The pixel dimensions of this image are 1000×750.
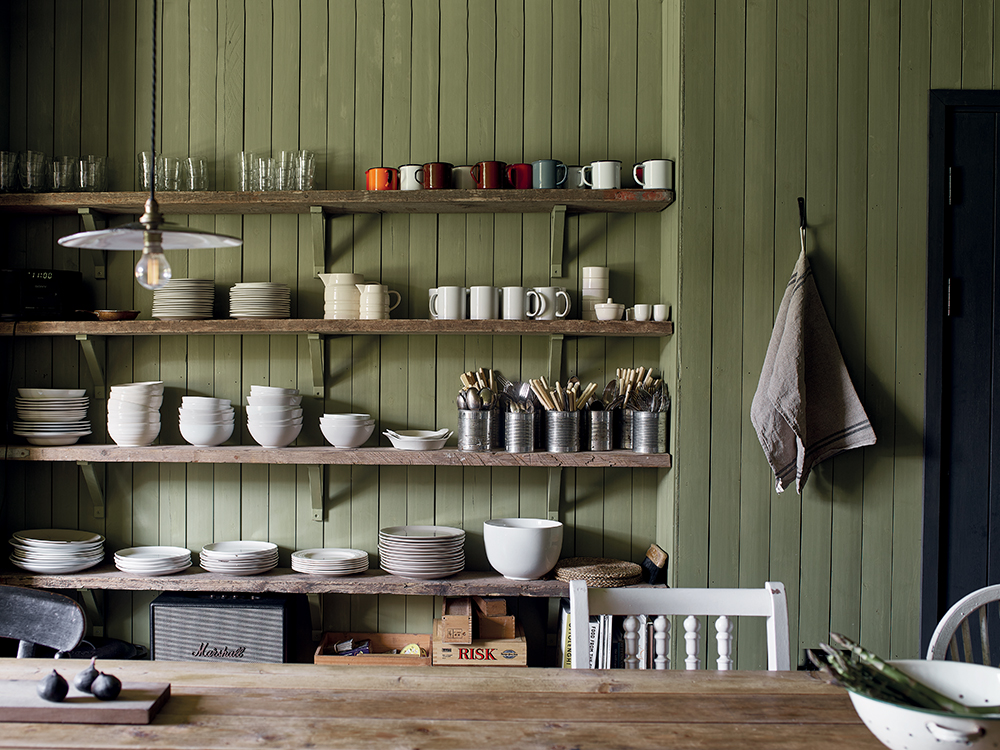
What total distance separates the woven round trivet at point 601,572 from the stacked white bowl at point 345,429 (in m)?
0.83

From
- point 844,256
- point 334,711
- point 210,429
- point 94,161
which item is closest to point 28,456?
point 210,429

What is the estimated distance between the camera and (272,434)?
271 centimetres

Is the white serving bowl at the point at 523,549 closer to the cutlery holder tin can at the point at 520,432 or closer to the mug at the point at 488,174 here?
the cutlery holder tin can at the point at 520,432

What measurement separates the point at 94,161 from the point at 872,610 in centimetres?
304

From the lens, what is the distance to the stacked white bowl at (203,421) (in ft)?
8.93

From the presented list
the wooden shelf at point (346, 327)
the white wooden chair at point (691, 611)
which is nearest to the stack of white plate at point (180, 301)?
the wooden shelf at point (346, 327)

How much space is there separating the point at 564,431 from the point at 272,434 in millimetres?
1010

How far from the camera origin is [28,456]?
2709 millimetres

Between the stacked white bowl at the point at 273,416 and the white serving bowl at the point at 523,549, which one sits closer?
the white serving bowl at the point at 523,549

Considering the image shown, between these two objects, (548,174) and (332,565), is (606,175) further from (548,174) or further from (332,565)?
(332,565)

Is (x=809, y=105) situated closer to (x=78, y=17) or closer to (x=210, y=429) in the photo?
(x=210, y=429)

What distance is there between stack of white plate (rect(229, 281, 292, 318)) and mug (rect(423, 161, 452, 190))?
0.65 meters

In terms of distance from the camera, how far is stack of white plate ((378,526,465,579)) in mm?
2646

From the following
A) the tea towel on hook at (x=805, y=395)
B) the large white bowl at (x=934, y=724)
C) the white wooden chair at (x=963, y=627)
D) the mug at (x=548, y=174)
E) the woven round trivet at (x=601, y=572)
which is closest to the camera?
the large white bowl at (x=934, y=724)
